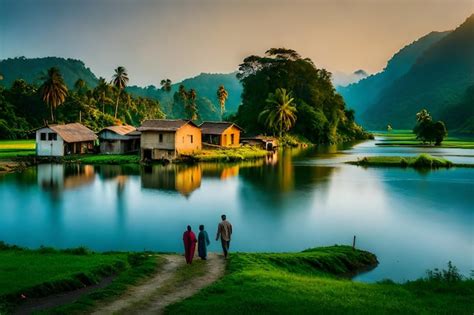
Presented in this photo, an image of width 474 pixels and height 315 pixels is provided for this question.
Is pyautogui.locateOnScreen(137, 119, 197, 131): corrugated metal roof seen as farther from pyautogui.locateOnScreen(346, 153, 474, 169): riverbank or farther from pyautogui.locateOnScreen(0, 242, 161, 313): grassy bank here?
pyautogui.locateOnScreen(0, 242, 161, 313): grassy bank

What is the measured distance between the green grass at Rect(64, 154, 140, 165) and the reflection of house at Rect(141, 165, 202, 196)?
4.98 m

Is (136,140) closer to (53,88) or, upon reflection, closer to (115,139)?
(115,139)

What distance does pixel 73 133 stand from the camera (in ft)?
200

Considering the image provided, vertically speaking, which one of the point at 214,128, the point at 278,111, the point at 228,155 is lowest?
the point at 228,155

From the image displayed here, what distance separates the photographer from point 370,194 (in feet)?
118

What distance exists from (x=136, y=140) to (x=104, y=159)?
32.0 feet

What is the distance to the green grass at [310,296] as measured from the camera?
1041 cm

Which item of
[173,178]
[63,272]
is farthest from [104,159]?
[63,272]

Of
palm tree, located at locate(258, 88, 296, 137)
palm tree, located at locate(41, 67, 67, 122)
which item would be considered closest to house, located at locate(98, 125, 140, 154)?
palm tree, located at locate(41, 67, 67, 122)

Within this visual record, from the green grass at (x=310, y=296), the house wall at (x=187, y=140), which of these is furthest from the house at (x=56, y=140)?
the green grass at (x=310, y=296)

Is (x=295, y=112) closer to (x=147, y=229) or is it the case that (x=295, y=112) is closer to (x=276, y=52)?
(x=276, y=52)

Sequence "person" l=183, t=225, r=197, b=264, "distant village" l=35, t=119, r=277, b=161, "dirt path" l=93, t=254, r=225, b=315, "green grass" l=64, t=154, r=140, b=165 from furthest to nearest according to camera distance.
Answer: "distant village" l=35, t=119, r=277, b=161, "green grass" l=64, t=154, r=140, b=165, "person" l=183, t=225, r=197, b=264, "dirt path" l=93, t=254, r=225, b=315

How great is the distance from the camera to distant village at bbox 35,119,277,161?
2242 inches

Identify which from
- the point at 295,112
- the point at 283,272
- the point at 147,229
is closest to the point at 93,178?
the point at 147,229
